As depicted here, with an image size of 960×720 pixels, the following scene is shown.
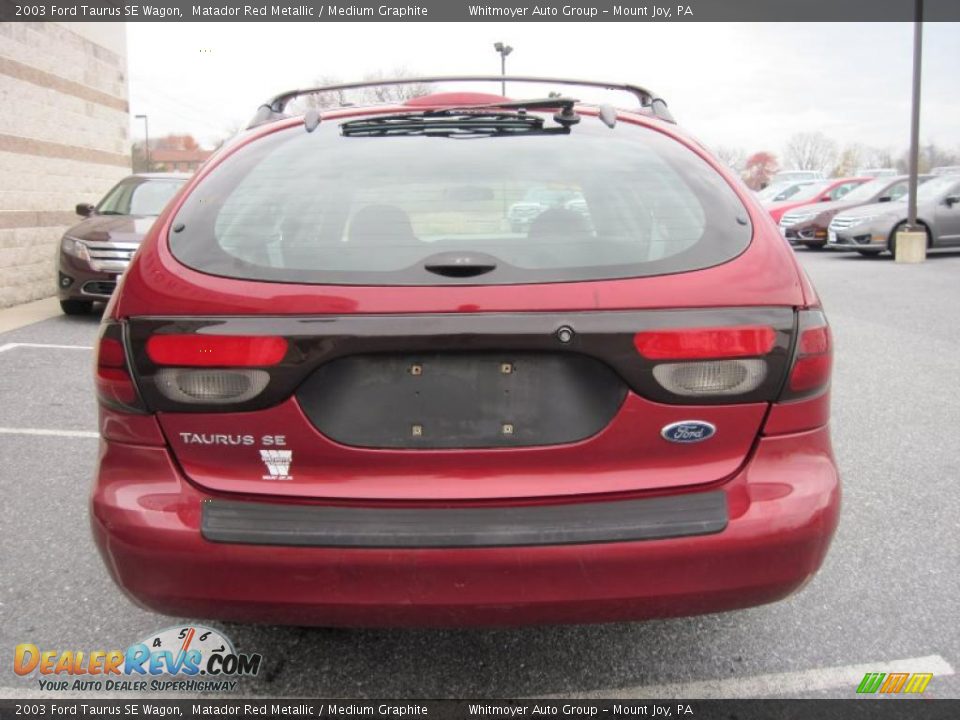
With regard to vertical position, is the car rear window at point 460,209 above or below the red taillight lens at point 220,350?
above

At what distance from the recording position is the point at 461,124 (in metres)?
2.28

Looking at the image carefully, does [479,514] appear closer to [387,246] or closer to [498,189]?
[387,246]

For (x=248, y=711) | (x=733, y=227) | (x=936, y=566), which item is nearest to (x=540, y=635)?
(x=248, y=711)

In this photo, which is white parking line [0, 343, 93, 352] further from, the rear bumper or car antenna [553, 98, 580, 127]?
car antenna [553, 98, 580, 127]

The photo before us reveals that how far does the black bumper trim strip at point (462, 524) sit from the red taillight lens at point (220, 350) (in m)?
0.35

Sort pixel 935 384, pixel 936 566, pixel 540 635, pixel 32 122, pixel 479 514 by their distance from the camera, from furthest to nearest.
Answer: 1. pixel 32 122
2. pixel 935 384
3. pixel 936 566
4. pixel 540 635
5. pixel 479 514

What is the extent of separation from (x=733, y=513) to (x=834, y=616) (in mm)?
1167

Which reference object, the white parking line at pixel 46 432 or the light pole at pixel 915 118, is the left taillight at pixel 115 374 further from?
the light pole at pixel 915 118

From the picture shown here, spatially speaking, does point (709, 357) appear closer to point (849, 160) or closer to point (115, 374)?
point (115, 374)

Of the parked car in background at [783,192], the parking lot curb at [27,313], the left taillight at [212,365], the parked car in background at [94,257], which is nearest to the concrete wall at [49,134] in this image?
the parking lot curb at [27,313]

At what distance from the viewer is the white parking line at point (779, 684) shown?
2318mm

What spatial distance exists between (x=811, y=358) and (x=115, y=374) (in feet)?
5.62

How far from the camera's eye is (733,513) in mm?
1891

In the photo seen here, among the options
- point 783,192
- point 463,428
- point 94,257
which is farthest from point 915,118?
point 463,428
